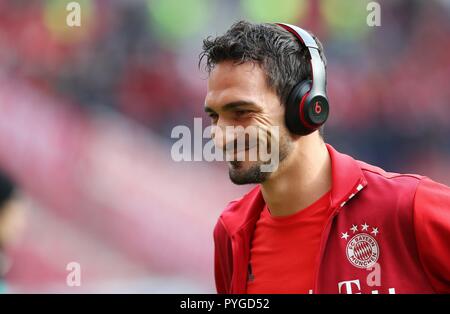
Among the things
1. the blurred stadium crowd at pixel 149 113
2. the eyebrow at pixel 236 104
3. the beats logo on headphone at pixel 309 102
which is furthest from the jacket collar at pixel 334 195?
the blurred stadium crowd at pixel 149 113

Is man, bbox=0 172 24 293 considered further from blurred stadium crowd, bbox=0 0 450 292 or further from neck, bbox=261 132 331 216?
neck, bbox=261 132 331 216

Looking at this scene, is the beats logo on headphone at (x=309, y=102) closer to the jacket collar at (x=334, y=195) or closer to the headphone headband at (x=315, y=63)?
the headphone headband at (x=315, y=63)

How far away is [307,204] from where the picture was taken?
1854mm

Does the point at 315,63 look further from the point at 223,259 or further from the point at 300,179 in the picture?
the point at 223,259

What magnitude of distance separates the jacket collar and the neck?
47 mm

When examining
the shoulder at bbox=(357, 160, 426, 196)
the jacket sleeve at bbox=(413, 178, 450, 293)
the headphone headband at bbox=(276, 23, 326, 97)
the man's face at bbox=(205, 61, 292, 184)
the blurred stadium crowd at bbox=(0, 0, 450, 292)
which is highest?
the blurred stadium crowd at bbox=(0, 0, 450, 292)

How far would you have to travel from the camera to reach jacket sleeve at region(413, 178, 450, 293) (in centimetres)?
157

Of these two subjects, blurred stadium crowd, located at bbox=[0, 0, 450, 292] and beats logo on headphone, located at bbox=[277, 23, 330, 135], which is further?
blurred stadium crowd, located at bbox=[0, 0, 450, 292]

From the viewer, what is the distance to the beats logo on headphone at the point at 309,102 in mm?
1796

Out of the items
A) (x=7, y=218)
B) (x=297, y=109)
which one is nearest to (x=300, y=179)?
(x=297, y=109)

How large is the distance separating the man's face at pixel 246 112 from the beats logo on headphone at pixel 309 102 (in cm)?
4

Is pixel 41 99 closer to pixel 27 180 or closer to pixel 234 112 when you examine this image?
pixel 27 180

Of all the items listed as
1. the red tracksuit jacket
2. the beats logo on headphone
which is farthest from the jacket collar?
the beats logo on headphone

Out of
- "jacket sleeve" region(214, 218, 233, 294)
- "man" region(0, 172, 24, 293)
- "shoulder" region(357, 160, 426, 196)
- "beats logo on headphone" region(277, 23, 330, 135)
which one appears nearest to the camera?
"shoulder" region(357, 160, 426, 196)
